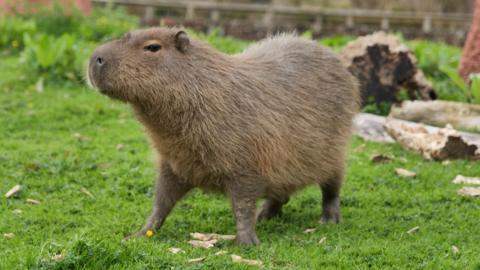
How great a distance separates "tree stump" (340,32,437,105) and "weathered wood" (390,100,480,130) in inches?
25.5

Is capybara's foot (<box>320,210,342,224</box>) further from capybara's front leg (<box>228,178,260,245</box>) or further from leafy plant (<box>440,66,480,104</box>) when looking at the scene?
leafy plant (<box>440,66,480,104</box>)

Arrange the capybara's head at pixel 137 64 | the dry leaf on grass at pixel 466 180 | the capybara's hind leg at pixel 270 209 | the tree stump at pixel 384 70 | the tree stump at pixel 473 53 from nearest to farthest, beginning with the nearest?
Result: the capybara's head at pixel 137 64 < the capybara's hind leg at pixel 270 209 < the dry leaf on grass at pixel 466 180 < the tree stump at pixel 384 70 < the tree stump at pixel 473 53

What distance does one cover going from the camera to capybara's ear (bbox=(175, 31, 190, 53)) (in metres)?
5.20

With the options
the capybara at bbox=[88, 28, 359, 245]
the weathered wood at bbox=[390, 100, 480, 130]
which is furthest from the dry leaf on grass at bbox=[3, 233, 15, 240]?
the weathered wood at bbox=[390, 100, 480, 130]

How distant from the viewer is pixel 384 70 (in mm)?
9227

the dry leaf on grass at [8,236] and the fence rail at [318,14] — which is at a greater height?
the dry leaf on grass at [8,236]

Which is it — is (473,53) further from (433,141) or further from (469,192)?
(469,192)

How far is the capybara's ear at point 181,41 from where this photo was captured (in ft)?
17.1

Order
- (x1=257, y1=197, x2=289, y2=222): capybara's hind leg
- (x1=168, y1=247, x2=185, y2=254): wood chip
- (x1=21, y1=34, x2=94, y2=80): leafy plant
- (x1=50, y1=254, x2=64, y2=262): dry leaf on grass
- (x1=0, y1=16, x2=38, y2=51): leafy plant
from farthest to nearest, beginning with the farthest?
(x1=0, y1=16, x2=38, y2=51): leafy plant → (x1=21, y1=34, x2=94, y2=80): leafy plant → (x1=257, y1=197, x2=289, y2=222): capybara's hind leg → (x1=168, y1=247, x2=185, y2=254): wood chip → (x1=50, y1=254, x2=64, y2=262): dry leaf on grass

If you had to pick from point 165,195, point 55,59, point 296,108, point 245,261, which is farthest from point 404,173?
point 55,59

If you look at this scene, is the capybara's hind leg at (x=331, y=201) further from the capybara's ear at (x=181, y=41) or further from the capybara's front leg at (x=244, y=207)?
the capybara's ear at (x=181, y=41)

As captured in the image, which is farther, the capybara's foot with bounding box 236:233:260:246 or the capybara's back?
the capybara's back

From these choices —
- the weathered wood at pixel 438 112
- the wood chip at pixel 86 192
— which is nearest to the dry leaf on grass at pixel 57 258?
the wood chip at pixel 86 192

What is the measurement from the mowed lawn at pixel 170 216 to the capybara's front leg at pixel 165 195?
0.12m
